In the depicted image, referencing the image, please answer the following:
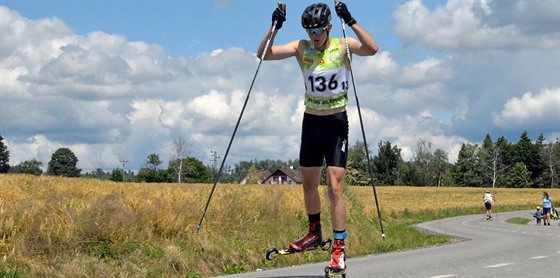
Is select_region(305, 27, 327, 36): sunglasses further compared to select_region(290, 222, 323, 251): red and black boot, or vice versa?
select_region(290, 222, 323, 251): red and black boot

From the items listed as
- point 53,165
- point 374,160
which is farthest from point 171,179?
point 374,160

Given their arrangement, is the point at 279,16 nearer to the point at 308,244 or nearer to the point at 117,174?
the point at 308,244

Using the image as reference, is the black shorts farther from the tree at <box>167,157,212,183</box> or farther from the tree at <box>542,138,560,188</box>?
the tree at <box>542,138,560,188</box>

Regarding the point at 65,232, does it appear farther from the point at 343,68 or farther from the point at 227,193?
the point at 227,193

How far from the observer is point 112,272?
11273 millimetres

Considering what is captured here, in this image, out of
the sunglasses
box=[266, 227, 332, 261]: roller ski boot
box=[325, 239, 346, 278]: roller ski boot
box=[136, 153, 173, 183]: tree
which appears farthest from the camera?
box=[136, 153, 173, 183]: tree

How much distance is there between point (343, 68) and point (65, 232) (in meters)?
5.71

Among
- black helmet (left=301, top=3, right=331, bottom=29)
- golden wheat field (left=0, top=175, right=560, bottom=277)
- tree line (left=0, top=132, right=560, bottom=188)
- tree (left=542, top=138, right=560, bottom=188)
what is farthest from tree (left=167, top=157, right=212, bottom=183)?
black helmet (left=301, top=3, right=331, bottom=29)

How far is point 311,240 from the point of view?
8070mm

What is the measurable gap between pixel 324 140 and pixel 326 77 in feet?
2.08

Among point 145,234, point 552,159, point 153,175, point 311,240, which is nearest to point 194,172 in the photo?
point 153,175

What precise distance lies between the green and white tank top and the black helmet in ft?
1.10

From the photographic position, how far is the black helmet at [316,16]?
24.2 feet

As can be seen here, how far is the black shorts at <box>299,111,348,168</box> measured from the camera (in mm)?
7543
